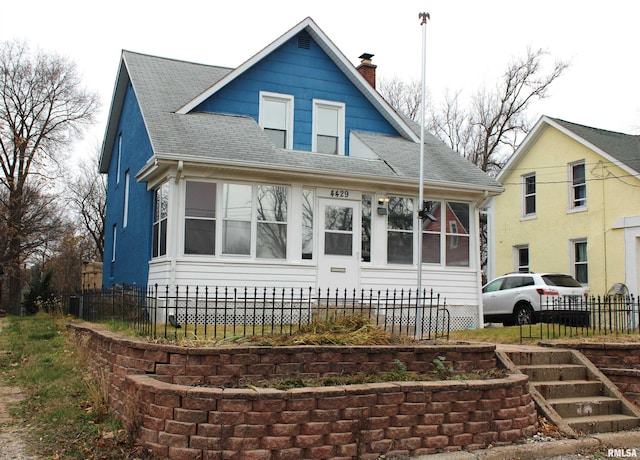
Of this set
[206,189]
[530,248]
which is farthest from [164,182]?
[530,248]

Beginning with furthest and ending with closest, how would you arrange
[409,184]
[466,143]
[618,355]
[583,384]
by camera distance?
[466,143]
[409,184]
[618,355]
[583,384]

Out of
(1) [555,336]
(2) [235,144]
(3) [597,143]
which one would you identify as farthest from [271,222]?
(3) [597,143]

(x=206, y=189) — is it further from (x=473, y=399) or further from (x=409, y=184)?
(x=473, y=399)

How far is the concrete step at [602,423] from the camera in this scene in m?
7.23

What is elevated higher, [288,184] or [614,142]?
[614,142]

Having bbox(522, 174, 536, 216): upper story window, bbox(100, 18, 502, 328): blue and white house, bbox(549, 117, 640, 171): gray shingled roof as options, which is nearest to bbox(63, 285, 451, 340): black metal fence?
bbox(100, 18, 502, 328): blue and white house

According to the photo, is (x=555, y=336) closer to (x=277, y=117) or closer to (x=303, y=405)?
(x=303, y=405)

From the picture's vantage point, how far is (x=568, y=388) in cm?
793

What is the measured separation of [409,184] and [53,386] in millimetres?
8663

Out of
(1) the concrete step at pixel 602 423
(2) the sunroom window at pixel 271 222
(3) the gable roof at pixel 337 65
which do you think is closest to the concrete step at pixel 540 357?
(1) the concrete step at pixel 602 423

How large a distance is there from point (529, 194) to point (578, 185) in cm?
215

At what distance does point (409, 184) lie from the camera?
46.4 feet

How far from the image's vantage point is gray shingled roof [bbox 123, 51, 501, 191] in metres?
12.6

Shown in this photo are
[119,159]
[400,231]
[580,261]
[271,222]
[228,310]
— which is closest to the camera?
[228,310]
